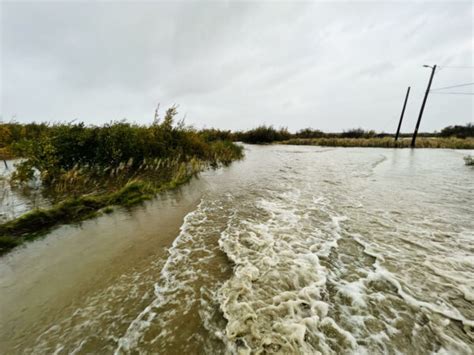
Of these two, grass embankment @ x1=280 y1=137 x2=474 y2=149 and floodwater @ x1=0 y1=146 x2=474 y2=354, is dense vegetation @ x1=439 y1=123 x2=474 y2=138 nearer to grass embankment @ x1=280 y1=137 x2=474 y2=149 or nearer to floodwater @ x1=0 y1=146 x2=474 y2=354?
grass embankment @ x1=280 y1=137 x2=474 y2=149

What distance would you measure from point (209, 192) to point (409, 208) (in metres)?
5.87

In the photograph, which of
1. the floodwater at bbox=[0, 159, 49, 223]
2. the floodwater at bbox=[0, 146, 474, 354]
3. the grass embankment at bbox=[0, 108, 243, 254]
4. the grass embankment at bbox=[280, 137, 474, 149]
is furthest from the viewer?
the grass embankment at bbox=[280, 137, 474, 149]

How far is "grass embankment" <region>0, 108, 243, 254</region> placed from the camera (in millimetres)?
4371

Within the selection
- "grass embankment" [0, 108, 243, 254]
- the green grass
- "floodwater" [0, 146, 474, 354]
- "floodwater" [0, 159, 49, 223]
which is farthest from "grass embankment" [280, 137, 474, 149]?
"floodwater" [0, 159, 49, 223]

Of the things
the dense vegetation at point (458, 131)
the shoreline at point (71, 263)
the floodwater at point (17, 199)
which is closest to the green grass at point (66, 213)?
the shoreline at point (71, 263)

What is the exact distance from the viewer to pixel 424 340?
1.76 meters

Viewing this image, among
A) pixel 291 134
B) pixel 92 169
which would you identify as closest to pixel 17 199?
pixel 92 169

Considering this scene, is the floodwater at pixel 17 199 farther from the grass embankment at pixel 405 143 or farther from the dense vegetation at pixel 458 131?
the dense vegetation at pixel 458 131

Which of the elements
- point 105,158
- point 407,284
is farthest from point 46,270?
point 105,158

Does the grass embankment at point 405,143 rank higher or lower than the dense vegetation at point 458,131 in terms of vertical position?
lower

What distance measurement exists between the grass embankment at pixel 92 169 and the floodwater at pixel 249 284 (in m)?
0.69

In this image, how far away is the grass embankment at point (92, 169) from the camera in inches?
172

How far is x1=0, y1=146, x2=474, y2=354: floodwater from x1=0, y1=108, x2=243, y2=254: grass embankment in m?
0.69

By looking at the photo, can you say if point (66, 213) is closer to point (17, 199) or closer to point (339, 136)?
point (17, 199)
